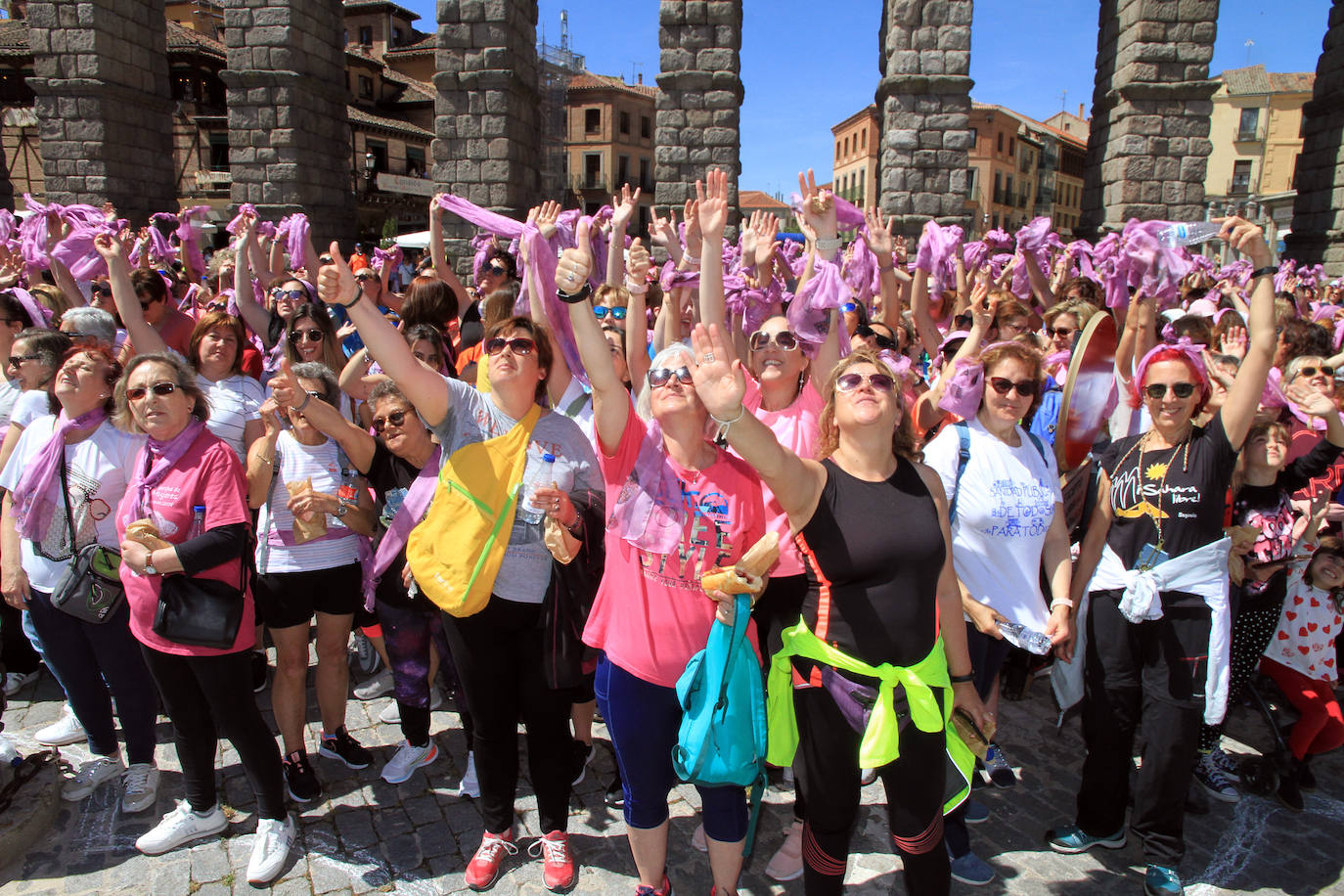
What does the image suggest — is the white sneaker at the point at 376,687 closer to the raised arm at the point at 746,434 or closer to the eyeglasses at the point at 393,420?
the eyeglasses at the point at 393,420

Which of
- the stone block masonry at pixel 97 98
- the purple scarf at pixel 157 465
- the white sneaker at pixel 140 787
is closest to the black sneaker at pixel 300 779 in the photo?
the white sneaker at pixel 140 787

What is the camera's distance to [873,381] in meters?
2.51

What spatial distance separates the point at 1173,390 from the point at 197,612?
3.90 m

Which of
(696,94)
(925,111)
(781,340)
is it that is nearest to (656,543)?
(781,340)

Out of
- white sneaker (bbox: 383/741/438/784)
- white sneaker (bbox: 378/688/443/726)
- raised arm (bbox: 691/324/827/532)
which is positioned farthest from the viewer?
white sneaker (bbox: 378/688/443/726)

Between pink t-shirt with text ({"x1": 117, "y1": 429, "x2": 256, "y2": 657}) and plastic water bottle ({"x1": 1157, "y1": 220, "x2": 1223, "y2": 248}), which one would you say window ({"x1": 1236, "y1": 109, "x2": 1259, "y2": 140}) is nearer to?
plastic water bottle ({"x1": 1157, "y1": 220, "x2": 1223, "y2": 248})

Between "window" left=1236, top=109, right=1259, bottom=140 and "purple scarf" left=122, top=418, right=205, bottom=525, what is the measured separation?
60340mm

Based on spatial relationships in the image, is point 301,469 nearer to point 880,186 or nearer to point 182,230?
point 182,230

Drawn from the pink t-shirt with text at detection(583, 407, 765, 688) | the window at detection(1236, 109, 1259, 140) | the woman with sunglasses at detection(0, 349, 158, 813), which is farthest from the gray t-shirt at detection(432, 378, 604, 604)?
the window at detection(1236, 109, 1259, 140)

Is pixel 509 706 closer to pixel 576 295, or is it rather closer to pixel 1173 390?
pixel 576 295

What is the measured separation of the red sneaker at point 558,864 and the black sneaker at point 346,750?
1191 millimetres

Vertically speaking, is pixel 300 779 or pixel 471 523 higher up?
pixel 471 523

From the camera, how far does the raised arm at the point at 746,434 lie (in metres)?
2.20

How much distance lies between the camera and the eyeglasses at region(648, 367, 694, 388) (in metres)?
2.53
